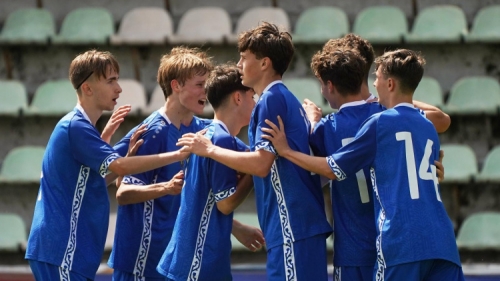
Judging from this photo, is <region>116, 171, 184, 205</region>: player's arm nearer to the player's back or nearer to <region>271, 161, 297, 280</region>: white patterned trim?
<region>271, 161, 297, 280</region>: white patterned trim

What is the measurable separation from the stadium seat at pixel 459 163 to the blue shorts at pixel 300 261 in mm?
4744

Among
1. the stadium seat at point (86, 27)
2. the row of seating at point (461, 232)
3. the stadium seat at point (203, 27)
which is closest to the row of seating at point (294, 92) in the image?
the stadium seat at point (86, 27)

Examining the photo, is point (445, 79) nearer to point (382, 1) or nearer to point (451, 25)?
point (451, 25)

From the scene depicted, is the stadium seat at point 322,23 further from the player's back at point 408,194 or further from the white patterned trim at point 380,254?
the white patterned trim at point 380,254

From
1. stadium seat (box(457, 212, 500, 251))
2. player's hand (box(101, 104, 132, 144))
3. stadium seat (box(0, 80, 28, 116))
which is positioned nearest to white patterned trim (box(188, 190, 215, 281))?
player's hand (box(101, 104, 132, 144))

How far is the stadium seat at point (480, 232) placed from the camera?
815cm

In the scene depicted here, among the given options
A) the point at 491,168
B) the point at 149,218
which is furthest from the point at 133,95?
the point at 149,218

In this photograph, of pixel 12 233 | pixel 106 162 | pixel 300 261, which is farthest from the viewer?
pixel 12 233

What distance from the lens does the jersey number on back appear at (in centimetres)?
398

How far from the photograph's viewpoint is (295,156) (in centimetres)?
410

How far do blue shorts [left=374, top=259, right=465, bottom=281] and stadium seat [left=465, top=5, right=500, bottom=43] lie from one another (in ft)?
18.9

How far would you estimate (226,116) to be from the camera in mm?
4504

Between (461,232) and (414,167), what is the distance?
4713mm

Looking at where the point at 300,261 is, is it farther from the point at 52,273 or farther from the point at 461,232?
the point at 461,232
